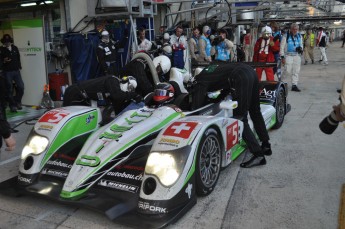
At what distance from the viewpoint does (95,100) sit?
5.05m

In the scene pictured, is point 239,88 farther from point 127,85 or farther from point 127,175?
point 127,175

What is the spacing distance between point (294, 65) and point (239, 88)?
6.02 m

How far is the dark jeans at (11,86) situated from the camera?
824cm

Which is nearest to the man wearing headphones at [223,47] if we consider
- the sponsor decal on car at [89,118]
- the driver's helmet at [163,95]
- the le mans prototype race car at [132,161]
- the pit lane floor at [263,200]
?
the pit lane floor at [263,200]

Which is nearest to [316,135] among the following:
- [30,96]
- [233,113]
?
[233,113]

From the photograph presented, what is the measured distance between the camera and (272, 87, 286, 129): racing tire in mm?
6059

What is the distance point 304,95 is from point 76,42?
5.55 metres

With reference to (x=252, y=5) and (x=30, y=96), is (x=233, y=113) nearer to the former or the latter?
(x=30, y=96)

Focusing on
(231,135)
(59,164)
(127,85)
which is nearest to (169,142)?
(231,135)

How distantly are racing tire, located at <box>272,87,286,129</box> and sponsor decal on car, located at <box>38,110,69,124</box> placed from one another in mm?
3417

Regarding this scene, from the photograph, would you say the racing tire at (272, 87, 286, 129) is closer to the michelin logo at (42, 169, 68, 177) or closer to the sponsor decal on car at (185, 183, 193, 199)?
the sponsor decal on car at (185, 183, 193, 199)

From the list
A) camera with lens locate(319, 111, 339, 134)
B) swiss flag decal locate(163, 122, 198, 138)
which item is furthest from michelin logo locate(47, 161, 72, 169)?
camera with lens locate(319, 111, 339, 134)

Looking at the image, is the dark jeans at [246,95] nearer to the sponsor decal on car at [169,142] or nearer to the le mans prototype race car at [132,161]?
the le mans prototype race car at [132,161]

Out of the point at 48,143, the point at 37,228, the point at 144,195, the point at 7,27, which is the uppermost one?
the point at 7,27
